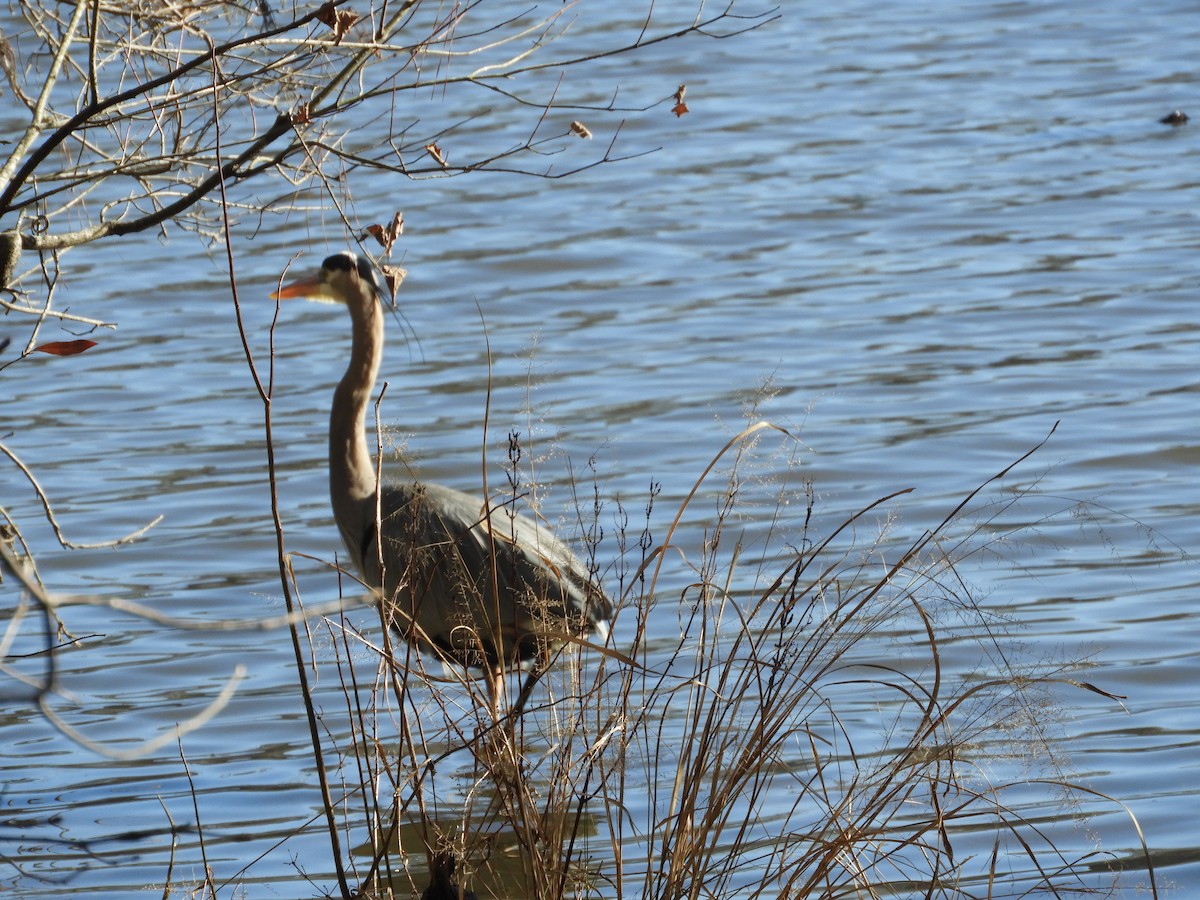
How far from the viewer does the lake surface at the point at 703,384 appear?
18.3 feet

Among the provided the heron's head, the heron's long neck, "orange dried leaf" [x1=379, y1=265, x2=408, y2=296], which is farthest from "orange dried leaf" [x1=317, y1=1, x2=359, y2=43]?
the heron's head

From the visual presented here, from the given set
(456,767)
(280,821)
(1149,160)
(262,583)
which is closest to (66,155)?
(280,821)

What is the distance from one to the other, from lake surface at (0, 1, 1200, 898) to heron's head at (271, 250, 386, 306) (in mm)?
660

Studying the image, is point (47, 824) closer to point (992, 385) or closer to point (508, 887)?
point (508, 887)

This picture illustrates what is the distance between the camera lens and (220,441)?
30.2 feet

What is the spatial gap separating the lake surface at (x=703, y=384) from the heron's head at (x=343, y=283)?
66 centimetres

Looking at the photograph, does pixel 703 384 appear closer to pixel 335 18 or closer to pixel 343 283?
pixel 343 283

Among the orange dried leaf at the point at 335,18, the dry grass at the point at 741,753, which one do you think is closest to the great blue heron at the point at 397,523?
the dry grass at the point at 741,753

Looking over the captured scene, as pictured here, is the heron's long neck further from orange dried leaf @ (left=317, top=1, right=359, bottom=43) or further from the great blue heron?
orange dried leaf @ (left=317, top=1, right=359, bottom=43)

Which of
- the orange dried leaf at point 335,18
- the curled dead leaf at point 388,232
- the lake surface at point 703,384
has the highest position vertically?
the orange dried leaf at point 335,18

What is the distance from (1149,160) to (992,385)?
16.2 ft

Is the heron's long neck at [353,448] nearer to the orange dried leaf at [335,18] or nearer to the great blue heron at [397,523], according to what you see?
the great blue heron at [397,523]

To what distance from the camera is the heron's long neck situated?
661 cm

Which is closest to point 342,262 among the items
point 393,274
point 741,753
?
point 393,274
